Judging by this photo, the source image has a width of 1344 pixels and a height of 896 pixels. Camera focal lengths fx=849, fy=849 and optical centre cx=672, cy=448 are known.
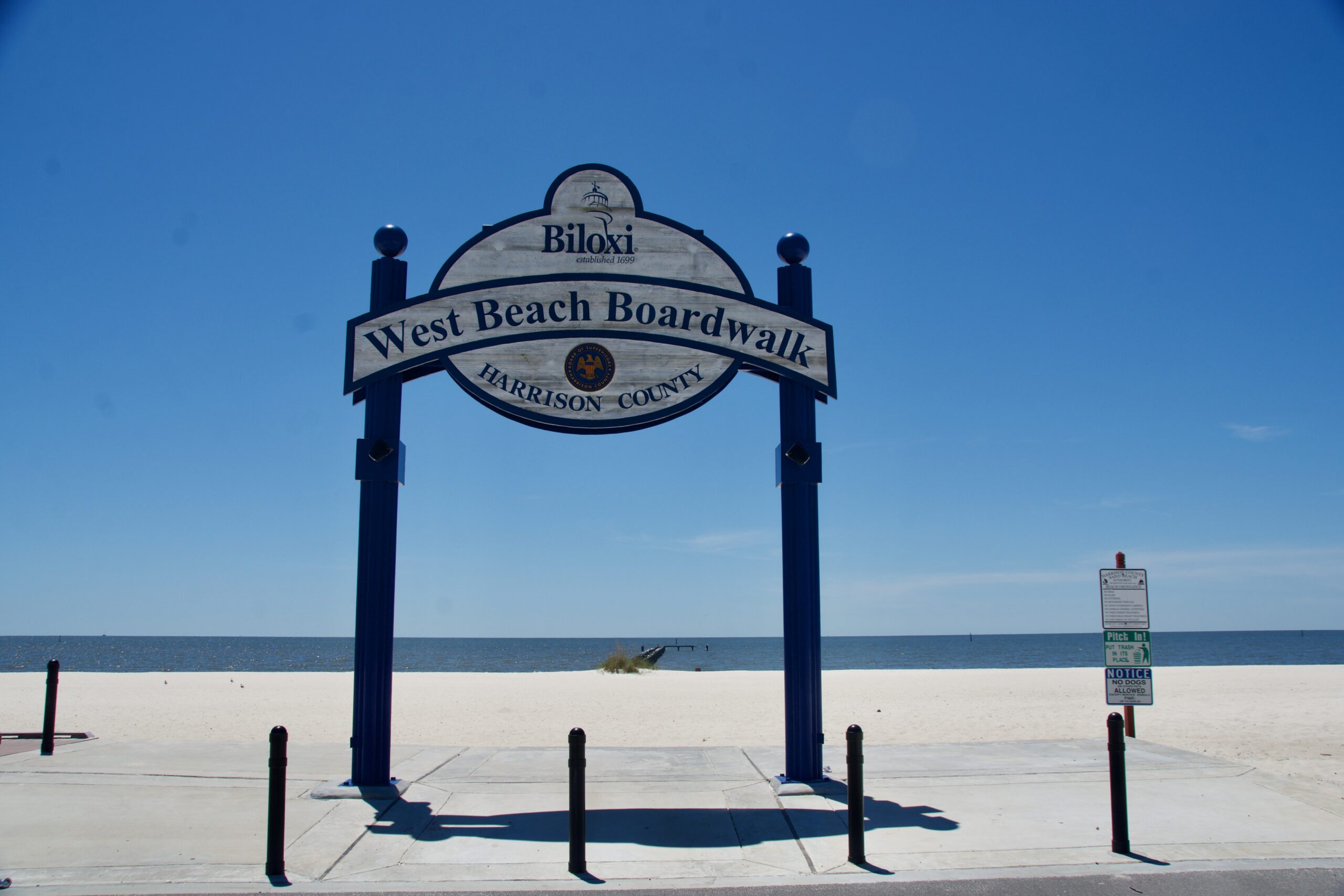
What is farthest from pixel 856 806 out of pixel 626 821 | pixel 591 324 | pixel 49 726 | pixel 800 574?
pixel 49 726

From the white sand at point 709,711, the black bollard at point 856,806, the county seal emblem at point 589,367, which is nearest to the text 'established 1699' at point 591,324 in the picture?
the county seal emblem at point 589,367

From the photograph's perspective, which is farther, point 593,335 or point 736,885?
point 593,335

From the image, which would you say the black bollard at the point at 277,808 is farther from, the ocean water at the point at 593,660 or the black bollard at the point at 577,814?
the ocean water at the point at 593,660

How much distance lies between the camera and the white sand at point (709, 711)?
1276 centimetres

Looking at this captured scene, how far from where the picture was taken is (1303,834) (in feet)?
20.9

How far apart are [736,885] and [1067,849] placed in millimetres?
2461

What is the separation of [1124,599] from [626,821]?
5810 millimetres

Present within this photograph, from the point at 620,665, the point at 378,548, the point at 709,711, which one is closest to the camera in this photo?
the point at 378,548

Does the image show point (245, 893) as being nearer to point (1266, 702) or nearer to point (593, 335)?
point (593, 335)

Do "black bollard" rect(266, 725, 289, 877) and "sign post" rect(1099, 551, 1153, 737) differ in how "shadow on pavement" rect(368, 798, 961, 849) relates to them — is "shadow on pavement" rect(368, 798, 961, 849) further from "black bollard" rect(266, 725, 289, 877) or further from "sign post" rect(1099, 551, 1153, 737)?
"sign post" rect(1099, 551, 1153, 737)

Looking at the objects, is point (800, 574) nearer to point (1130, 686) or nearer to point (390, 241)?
point (1130, 686)

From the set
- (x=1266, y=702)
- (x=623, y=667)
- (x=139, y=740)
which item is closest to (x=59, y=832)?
(x=139, y=740)

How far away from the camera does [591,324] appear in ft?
28.3

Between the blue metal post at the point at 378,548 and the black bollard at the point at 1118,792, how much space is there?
19.3 ft
